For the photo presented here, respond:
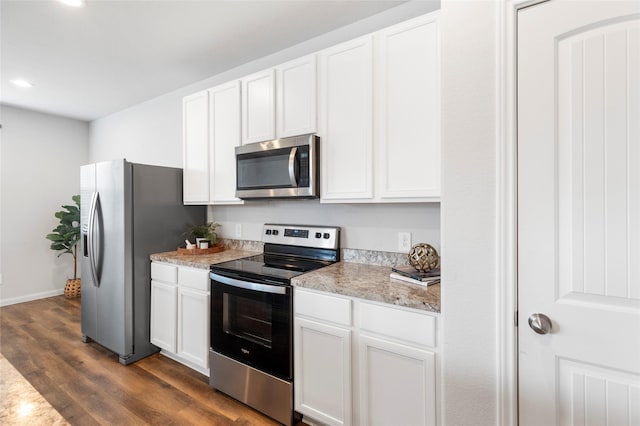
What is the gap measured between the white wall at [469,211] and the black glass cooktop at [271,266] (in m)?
0.93

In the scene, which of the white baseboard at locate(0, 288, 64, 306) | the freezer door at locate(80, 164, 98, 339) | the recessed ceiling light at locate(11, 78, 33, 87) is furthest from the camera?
the white baseboard at locate(0, 288, 64, 306)

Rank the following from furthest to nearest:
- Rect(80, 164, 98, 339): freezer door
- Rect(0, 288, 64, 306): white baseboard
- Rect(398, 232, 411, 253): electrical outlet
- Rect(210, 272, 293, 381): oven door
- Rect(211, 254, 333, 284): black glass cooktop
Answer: Rect(0, 288, 64, 306): white baseboard → Rect(80, 164, 98, 339): freezer door → Rect(398, 232, 411, 253): electrical outlet → Rect(211, 254, 333, 284): black glass cooktop → Rect(210, 272, 293, 381): oven door

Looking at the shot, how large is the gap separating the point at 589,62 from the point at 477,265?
793mm

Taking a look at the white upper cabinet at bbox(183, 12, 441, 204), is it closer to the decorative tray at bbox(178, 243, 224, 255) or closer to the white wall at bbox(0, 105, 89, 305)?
the decorative tray at bbox(178, 243, 224, 255)

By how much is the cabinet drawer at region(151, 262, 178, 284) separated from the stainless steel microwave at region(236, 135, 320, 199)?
0.81m

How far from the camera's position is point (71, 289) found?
14.3 feet

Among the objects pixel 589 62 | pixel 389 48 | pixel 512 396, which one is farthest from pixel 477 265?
pixel 389 48

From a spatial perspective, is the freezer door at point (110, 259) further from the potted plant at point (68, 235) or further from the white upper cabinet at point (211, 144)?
the potted plant at point (68, 235)

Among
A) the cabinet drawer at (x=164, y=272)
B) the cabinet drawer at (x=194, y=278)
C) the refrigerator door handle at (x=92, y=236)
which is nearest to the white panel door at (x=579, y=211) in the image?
the cabinet drawer at (x=194, y=278)

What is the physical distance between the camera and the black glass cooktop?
6.22 feet

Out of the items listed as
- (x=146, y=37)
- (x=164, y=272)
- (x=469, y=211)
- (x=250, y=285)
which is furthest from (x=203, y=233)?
(x=469, y=211)

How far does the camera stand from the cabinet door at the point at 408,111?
5.36ft

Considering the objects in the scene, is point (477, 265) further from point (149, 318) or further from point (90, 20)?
point (90, 20)

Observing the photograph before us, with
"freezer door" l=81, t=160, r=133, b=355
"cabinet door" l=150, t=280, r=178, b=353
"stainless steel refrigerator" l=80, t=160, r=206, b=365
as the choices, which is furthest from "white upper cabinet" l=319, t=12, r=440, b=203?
"freezer door" l=81, t=160, r=133, b=355
